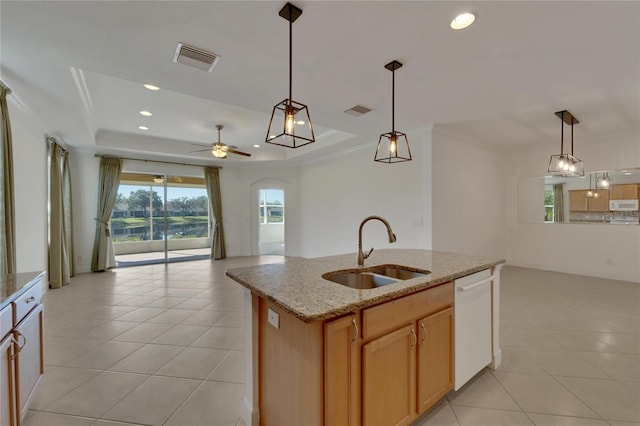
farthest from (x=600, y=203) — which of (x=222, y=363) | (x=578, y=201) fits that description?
(x=222, y=363)

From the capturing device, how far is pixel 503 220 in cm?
627

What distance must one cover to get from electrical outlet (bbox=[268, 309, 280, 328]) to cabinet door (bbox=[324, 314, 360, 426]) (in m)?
0.36

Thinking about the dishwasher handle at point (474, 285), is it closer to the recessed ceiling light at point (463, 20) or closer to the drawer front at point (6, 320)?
the recessed ceiling light at point (463, 20)

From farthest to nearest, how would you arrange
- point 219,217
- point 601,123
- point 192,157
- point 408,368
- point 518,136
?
point 219,217
point 192,157
point 518,136
point 601,123
point 408,368

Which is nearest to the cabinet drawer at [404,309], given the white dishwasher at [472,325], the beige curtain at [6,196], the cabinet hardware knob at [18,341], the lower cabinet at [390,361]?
the lower cabinet at [390,361]

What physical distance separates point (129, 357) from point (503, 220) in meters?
7.15

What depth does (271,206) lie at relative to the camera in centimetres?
884

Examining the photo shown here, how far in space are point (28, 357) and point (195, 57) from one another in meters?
2.43

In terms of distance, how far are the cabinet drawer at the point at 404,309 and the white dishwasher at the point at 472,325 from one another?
0.54ft

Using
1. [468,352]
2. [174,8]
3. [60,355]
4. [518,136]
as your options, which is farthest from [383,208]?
[60,355]

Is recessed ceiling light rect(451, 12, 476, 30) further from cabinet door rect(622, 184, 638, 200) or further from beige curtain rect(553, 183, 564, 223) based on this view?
beige curtain rect(553, 183, 564, 223)

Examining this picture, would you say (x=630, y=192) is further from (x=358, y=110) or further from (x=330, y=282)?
(x=330, y=282)

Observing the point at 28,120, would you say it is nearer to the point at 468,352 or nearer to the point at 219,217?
the point at 219,217

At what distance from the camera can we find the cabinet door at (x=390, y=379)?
1314mm
